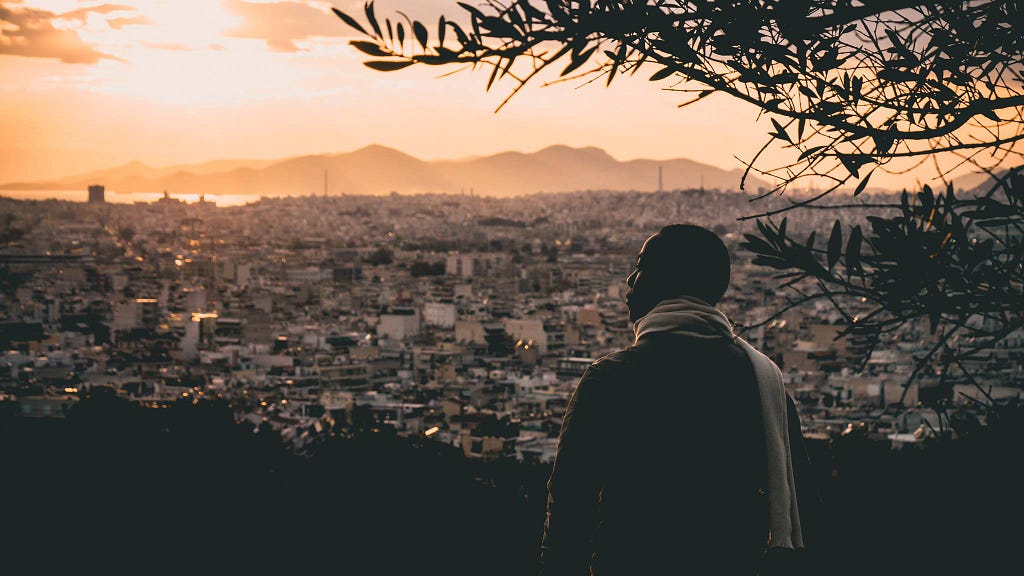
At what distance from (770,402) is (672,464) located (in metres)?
0.16

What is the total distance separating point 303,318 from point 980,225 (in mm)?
44869

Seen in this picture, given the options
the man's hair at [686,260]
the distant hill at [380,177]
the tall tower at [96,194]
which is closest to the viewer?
the man's hair at [686,260]

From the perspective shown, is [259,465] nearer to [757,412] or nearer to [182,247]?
[757,412]

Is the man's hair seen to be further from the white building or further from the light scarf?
the white building

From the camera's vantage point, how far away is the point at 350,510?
34.7 feet

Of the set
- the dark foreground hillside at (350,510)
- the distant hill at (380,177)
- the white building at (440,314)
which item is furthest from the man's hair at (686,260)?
the distant hill at (380,177)

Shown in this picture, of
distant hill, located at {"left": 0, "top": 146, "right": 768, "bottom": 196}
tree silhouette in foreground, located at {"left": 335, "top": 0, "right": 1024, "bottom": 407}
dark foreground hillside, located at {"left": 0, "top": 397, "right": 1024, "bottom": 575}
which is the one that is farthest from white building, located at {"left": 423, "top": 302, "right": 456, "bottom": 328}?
distant hill, located at {"left": 0, "top": 146, "right": 768, "bottom": 196}

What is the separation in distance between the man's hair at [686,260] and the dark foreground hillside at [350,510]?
4715 mm

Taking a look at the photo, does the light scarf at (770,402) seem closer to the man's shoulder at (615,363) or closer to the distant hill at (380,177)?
the man's shoulder at (615,363)

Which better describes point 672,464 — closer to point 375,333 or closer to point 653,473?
point 653,473

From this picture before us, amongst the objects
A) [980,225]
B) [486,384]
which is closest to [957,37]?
[980,225]

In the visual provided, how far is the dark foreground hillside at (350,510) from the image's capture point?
7.89 m

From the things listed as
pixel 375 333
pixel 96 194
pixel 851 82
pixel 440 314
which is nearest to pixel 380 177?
pixel 96 194

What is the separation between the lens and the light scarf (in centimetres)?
171
